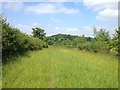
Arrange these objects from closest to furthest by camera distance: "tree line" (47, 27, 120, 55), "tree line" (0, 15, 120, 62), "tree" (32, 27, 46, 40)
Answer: "tree line" (0, 15, 120, 62) → "tree line" (47, 27, 120, 55) → "tree" (32, 27, 46, 40)

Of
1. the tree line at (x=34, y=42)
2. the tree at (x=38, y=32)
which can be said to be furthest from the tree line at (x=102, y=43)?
the tree at (x=38, y=32)

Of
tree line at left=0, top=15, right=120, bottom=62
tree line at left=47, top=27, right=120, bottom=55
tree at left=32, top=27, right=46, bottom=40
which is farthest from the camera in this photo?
tree at left=32, top=27, right=46, bottom=40

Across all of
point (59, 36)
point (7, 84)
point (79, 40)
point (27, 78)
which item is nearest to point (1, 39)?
point (27, 78)

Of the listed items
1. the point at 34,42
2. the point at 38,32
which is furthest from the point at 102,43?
the point at 38,32

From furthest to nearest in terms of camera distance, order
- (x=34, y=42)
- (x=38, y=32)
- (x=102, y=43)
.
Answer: (x=38, y=32) < (x=102, y=43) < (x=34, y=42)

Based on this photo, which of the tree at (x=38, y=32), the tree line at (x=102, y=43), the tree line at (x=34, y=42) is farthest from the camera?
the tree at (x=38, y=32)

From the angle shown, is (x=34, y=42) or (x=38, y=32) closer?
(x=34, y=42)

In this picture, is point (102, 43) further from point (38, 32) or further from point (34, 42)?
point (38, 32)

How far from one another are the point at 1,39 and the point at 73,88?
219 inches

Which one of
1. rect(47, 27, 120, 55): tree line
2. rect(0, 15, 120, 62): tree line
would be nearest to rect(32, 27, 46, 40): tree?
rect(0, 15, 120, 62): tree line

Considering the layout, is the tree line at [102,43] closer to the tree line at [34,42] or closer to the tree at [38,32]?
the tree line at [34,42]

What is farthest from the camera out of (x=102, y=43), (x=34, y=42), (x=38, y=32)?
(x=38, y=32)

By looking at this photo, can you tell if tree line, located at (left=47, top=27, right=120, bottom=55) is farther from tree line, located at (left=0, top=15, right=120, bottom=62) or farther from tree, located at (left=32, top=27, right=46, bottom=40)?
tree, located at (left=32, top=27, right=46, bottom=40)

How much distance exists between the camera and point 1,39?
1212 centimetres
